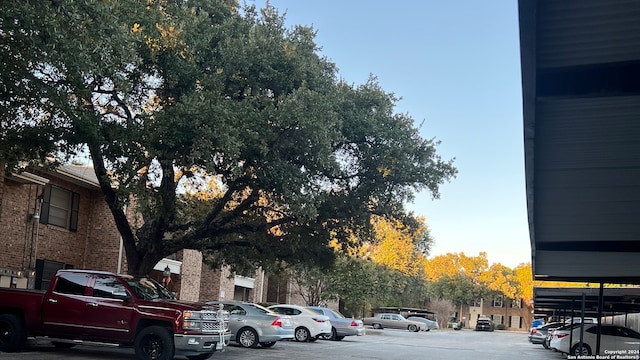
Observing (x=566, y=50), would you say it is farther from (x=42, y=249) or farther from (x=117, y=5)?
(x=42, y=249)

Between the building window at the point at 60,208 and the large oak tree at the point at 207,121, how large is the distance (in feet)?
25.6

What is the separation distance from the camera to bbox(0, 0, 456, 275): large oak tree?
13.1 meters

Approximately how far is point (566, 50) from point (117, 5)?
375 inches

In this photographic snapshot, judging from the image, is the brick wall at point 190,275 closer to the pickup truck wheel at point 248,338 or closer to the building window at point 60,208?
the building window at point 60,208

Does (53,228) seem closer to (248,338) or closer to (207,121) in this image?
(248,338)

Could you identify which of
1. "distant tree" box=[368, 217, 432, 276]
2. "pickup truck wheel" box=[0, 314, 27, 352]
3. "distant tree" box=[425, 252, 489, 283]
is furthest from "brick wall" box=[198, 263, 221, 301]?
"distant tree" box=[425, 252, 489, 283]

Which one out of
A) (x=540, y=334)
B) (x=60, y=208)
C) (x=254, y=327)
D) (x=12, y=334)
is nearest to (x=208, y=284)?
(x=60, y=208)

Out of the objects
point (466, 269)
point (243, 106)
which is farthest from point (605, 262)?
point (466, 269)

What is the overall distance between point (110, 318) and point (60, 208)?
47.6 ft

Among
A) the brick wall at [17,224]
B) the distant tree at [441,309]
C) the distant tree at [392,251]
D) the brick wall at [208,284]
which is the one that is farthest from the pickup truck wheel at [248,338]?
the distant tree at [441,309]

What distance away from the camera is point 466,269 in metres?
81.6

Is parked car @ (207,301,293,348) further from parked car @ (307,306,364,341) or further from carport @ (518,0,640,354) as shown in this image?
carport @ (518,0,640,354)

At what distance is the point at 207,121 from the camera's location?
604 inches

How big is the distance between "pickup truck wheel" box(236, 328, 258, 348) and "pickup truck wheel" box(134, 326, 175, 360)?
683 centimetres
